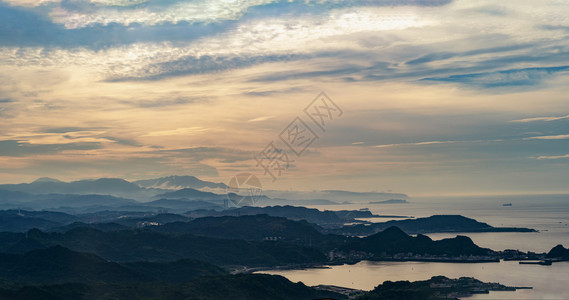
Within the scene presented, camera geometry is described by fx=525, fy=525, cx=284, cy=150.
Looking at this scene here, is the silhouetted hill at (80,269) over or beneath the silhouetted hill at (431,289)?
over

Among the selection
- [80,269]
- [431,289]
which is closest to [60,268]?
[80,269]

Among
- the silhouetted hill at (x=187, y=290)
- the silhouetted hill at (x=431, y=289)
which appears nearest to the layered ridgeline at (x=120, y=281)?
the silhouetted hill at (x=187, y=290)

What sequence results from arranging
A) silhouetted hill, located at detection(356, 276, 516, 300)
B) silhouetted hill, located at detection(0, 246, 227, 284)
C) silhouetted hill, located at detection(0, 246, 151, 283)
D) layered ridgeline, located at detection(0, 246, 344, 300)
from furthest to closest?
1. silhouetted hill, located at detection(0, 246, 227, 284)
2. silhouetted hill, located at detection(0, 246, 151, 283)
3. silhouetted hill, located at detection(356, 276, 516, 300)
4. layered ridgeline, located at detection(0, 246, 344, 300)

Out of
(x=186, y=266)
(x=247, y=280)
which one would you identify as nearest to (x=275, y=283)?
(x=247, y=280)

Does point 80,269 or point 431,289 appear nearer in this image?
point 431,289

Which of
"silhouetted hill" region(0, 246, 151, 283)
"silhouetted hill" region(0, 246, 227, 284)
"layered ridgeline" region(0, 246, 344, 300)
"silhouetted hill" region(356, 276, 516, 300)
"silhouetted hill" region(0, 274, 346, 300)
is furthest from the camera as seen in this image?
"silhouetted hill" region(0, 246, 227, 284)

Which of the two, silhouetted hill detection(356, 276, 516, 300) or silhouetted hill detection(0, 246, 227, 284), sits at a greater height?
silhouetted hill detection(0, 246, 227, 284)

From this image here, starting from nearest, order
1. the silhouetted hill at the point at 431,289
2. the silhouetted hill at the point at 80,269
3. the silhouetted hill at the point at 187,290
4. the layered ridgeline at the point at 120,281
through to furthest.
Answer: the silhouetted hill at the point at 187,290, the layered ridgeline at the point at 120,281, the silhouetted hill at the point at 431,289, the silhouetted hill at the point at 80,269

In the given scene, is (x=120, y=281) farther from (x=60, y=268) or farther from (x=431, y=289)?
(x=431, y=289)

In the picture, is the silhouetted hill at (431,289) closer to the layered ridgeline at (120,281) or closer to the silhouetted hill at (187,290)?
the silhouetted hill at (187,290)

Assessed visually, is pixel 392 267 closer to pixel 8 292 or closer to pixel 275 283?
pixel 275 283

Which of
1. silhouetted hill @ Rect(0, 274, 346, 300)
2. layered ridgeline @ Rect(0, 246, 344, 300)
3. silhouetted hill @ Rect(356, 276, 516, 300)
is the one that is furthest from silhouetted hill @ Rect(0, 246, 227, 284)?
silhouetted hill @ Rect(356, 276, 516, 300)

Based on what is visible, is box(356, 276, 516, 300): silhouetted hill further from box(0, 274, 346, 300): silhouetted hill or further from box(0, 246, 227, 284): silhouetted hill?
box(0, 246, 227, 284): silhouetted hill
